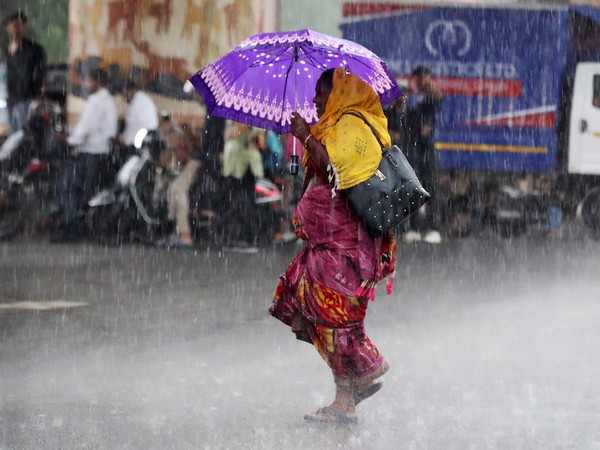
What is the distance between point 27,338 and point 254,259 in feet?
16.2

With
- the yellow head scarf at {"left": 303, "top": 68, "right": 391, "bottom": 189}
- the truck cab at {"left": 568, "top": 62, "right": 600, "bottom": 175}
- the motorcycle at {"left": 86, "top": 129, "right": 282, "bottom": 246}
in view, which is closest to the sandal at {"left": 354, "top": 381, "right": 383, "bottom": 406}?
the yellow head scarf at {"left": 303, "top": 68, "right": 391, "bottom": 189}

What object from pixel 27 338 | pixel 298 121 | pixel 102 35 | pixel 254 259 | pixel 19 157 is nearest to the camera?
pixel 298 121

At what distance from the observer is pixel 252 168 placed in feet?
46.0

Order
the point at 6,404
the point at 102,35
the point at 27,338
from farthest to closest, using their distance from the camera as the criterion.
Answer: the point at 102,35 < the point at 27,338 < the point at 6,404

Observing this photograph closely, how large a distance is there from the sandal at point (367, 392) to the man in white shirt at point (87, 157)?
862 cm

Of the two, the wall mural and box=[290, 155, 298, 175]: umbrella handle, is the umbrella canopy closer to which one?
box=[290, 155, 298, 175]: umbrella handle

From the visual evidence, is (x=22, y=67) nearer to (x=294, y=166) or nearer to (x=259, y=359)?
(x=259, y=359)

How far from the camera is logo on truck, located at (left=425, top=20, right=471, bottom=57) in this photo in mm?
18484

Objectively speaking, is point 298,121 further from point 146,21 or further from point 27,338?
point 146,21

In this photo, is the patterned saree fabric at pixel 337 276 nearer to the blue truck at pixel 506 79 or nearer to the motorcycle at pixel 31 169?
the motorcycle at pixel 31 169

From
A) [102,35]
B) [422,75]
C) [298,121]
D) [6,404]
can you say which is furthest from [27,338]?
[102,35]

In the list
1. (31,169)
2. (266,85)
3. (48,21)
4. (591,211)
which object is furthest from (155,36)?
(48,21)

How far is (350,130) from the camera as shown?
5.96 meters

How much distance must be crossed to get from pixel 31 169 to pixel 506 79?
6.80 m
